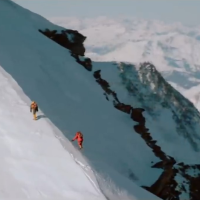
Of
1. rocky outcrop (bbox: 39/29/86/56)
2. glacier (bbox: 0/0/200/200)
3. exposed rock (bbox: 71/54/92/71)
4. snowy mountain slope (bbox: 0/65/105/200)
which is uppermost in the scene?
rocky outcrop (bbox: 39/29/86/56)

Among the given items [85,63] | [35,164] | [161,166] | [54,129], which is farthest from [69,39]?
[35,164]

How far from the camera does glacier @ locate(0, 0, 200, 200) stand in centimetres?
2039

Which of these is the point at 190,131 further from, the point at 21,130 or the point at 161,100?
the point at 21,130

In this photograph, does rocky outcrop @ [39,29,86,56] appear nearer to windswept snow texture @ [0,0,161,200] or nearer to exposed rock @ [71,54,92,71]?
windswept snow texture @ [0,0,161,200]

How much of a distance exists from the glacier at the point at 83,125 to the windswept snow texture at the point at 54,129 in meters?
0.07

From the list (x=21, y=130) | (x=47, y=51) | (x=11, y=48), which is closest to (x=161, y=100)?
(x=47, y=51)

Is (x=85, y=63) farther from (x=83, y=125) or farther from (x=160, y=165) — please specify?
(x=160, y=165)

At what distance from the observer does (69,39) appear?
59.0 metres

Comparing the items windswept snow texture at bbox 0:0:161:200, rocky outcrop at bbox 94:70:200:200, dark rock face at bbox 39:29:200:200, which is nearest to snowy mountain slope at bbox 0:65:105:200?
windswept snow texture at bbox 0:0:161:200

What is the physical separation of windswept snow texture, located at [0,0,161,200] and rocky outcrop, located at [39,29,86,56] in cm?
211

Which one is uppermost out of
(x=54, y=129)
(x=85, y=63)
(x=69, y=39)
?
(x=69, y=39)

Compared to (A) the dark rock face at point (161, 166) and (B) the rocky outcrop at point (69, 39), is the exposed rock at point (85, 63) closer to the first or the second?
(A) the dark rock face at point (161, 166)

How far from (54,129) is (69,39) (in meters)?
35.0

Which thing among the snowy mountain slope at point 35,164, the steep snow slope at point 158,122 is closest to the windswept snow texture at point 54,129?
the snowy mountain slope at point 35,164
